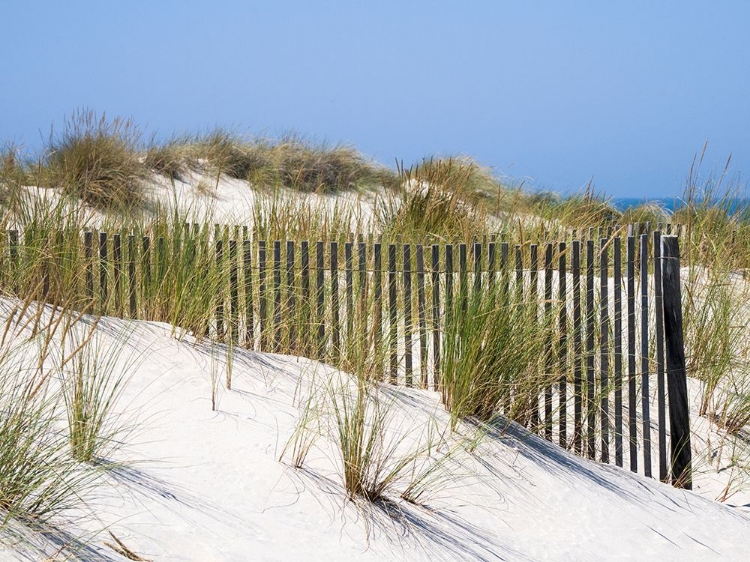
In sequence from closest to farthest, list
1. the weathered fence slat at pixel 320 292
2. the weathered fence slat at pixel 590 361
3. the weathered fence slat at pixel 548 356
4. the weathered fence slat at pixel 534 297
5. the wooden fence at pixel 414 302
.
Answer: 1. the weathered fence slat at pixel 534 297
2. the weathered fence slat at pixel 548 356
3. the wooden fence at pixel 414 302
4. the weathered fence slat at pixel 590 361
5. the weathered fence slat at pixel 320 292

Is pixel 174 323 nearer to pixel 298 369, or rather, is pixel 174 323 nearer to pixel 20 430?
pixel 298 369

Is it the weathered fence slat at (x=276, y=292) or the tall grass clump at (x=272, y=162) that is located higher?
the tall grass clump at (x=272, y=162)

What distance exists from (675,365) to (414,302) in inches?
60.3

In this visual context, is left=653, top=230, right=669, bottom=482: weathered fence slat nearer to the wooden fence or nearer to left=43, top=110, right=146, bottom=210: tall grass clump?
the wooden fence

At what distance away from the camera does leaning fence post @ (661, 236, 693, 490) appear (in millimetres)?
4906

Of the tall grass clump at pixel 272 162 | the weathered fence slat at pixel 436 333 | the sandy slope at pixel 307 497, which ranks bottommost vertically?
the sandy slope at pixel 307 497

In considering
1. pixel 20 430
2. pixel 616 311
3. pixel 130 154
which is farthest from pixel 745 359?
pixel 130 154

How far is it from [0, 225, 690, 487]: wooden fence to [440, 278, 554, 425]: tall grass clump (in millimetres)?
217

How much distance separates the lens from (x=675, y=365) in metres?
4.93

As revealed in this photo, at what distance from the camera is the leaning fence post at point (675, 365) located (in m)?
4.91

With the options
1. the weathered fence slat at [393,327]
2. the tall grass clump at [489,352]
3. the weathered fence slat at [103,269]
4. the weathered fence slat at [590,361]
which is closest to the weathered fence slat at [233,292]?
the weathered fence slat at [103,269]

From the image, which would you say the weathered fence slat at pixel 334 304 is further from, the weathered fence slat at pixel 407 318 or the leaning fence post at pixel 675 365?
the leaning fence post at pixel 675 365

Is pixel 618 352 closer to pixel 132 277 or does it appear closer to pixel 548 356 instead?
pixel 548 356

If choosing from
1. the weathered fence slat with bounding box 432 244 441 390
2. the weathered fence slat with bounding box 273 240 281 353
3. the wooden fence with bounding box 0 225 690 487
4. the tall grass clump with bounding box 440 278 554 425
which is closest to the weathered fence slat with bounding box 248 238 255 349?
the wooden fence with bounding box 0 225 690 487
